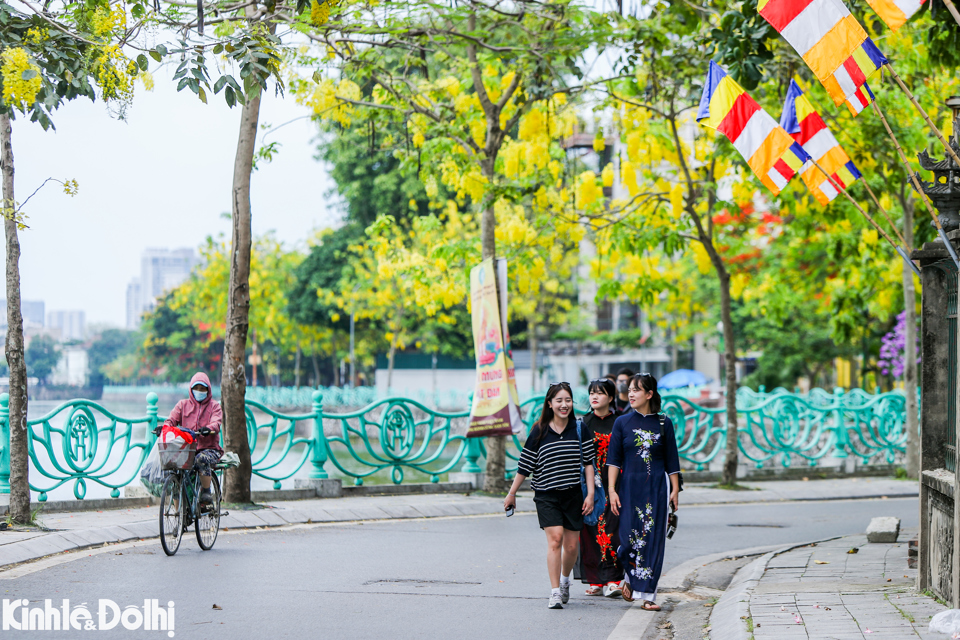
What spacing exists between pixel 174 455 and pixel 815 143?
19.2 ft

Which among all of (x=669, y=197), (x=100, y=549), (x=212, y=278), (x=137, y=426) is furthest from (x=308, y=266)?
(x=100, y=549)

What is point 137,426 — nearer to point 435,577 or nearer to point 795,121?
point 435,577

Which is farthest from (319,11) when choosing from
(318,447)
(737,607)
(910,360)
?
(910,360)

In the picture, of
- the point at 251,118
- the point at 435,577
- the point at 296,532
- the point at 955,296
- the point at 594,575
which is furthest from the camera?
the point at 251,118

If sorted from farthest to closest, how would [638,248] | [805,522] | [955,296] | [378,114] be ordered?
1. [638,248]
2. [378,114]
3. [805,522]
4. [955,296]

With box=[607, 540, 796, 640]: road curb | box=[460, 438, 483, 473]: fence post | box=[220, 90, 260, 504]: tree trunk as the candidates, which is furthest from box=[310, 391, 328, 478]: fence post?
box=[607, 540, 796, 640]: road curb

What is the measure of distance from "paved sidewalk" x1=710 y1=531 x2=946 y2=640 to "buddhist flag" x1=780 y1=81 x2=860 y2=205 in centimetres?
295

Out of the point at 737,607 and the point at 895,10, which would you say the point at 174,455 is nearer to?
the point at 737,607

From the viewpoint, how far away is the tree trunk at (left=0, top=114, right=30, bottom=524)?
903cm

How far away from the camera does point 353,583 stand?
7.51 meters

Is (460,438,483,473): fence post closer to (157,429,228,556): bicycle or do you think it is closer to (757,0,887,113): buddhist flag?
(157,429,228,556): bicycle

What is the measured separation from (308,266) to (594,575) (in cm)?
3702

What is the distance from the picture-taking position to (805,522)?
12430mm

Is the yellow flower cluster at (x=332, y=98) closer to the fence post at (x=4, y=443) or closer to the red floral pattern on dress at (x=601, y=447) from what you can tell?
the fence post at (x=4, y=443)
